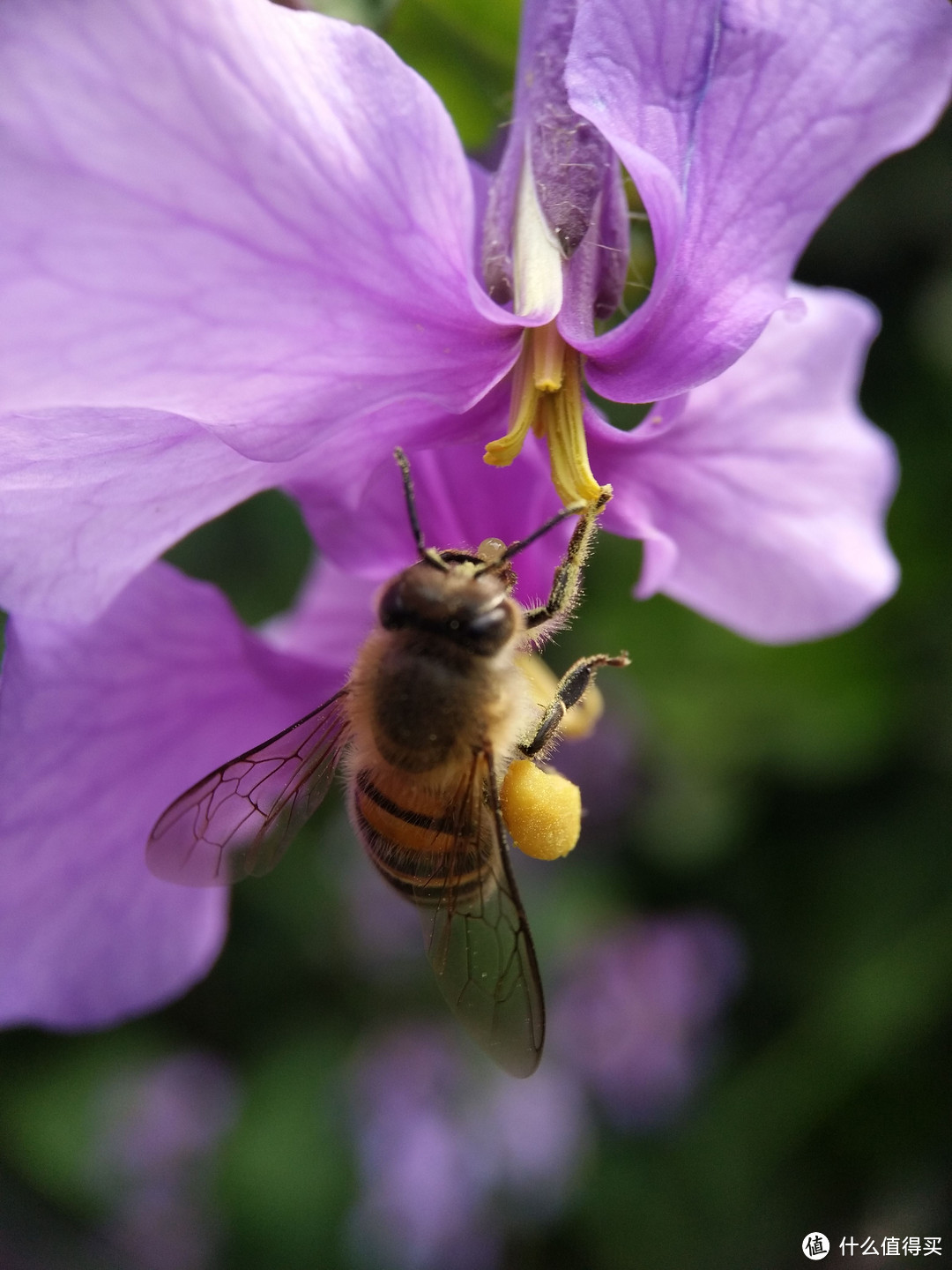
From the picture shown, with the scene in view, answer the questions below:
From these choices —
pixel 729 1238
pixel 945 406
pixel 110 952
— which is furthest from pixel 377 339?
pixel 729 1238

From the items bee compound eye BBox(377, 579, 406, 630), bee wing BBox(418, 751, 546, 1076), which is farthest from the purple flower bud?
bee wing BBox(418, 751, 546, 1076)

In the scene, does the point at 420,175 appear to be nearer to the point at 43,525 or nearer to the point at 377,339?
the point at 377,339

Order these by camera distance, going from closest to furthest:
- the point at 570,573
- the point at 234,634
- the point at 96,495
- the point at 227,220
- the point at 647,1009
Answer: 1. the point at 227,220
2. the point at 96,495
3. the point at 570,573
4. the point at 234,634
5. the point at 647,1009

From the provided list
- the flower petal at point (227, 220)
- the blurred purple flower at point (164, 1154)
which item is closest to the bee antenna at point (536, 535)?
the flower petal at point (227, 220)

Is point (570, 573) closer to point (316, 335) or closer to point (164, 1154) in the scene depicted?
point (316, 335)

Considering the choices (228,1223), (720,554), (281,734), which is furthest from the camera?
(228,1223)

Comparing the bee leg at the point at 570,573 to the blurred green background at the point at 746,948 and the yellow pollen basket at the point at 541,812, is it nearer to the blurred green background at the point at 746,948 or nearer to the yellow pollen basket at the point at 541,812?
the yellow pollen basket at the point at 541,812

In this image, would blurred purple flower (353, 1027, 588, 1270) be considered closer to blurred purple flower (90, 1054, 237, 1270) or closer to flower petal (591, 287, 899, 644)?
blurred purple flower (90, 1054, 237, 1270)

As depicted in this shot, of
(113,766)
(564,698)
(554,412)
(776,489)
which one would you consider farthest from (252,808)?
(776,489)
